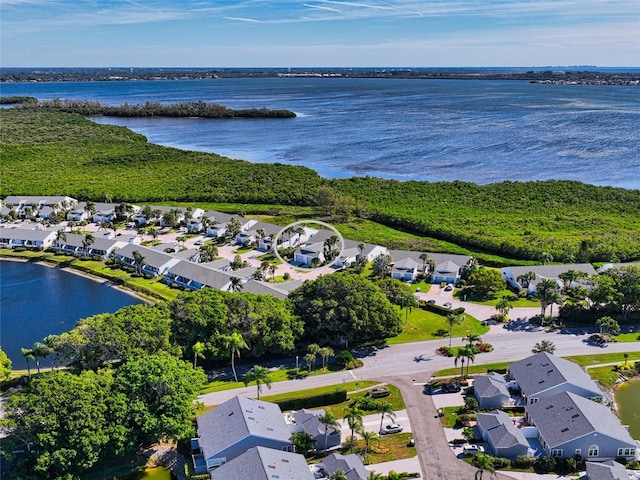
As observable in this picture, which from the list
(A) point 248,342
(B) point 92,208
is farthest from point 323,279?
(B) point 92,208

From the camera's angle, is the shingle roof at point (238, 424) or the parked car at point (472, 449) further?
the parked car at point (472, 449)

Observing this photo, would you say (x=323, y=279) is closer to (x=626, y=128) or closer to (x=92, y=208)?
(x=92, y=208)

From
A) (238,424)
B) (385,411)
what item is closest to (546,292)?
Answer: (385,411)

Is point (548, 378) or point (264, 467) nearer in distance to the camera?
point (264, 467)

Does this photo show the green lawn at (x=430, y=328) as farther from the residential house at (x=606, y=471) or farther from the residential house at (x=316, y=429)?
the residential house at (x=606, y=471)

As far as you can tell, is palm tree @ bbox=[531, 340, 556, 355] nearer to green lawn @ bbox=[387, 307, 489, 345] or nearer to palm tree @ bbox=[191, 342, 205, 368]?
green lawn @ bbox=[387, 307, 489, 345]

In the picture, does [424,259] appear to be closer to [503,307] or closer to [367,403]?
[503,307]

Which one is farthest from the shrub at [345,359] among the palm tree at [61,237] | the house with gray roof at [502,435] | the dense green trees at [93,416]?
the palm tree at [61,237]

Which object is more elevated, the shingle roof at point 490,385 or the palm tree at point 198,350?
the palm tree at point 198,350
